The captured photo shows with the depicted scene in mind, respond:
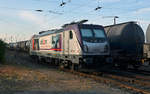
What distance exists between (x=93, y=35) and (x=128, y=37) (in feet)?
12.8

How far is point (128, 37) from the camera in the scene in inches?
592

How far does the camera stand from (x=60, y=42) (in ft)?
47.9

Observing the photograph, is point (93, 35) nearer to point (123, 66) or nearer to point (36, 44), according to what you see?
point (123, 66)

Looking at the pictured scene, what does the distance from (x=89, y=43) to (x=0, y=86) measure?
6.10 meters

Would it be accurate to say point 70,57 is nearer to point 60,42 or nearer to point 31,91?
point 60,42

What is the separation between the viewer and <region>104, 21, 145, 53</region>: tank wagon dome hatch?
49.3 feet

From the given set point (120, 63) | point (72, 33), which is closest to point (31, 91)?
point (72, 33)

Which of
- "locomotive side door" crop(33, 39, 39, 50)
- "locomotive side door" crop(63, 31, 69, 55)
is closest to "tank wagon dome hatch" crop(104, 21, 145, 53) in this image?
"locomotive side door" crop(63, 31, 69, 55)

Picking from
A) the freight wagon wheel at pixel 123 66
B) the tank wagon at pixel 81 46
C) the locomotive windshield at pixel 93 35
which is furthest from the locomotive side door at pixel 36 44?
the locomotive windshield at pixel 93 35

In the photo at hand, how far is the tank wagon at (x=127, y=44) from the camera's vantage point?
49.0 ft

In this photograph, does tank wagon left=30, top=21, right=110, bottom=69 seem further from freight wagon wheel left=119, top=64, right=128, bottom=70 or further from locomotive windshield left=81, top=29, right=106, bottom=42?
freight wagon wheel left=119, top=64, right=128, bottom=70

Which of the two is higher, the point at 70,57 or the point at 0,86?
the point at 70,57

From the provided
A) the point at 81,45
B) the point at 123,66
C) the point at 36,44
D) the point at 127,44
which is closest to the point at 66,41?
the point at 81,45

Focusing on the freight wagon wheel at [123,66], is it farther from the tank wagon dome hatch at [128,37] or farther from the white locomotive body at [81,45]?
the white locomotive body at [81,45]
